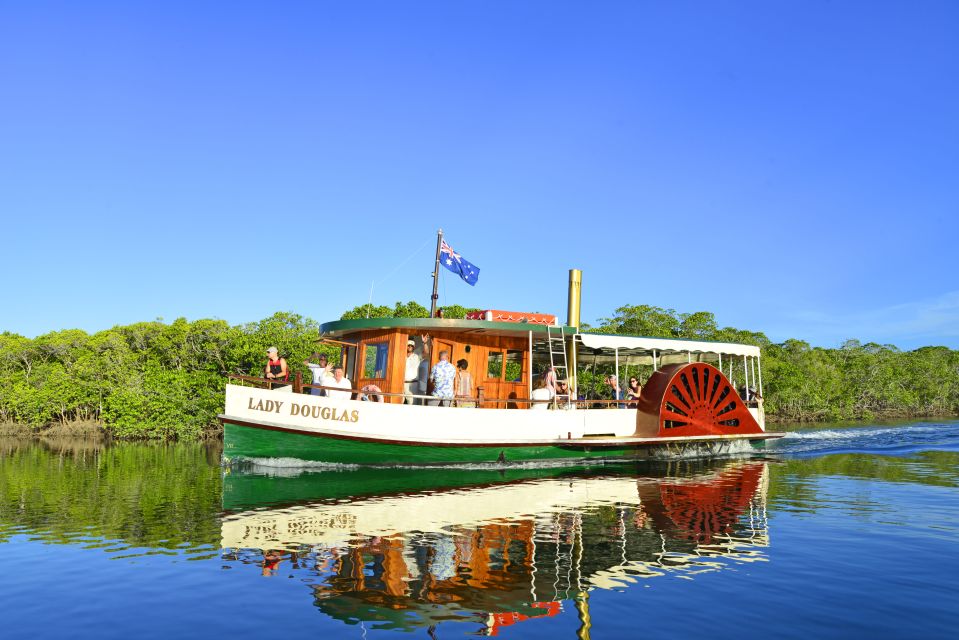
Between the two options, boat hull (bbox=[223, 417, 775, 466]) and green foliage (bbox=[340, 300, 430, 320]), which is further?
green foliage (bbox=[340, 300, 430, 320])

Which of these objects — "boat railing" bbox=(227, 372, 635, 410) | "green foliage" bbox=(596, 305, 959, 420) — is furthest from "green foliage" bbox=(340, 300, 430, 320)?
"boat railing" bbox=(227, 372, 635, 410)

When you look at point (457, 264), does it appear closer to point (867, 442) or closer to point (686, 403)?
point (686, 403)

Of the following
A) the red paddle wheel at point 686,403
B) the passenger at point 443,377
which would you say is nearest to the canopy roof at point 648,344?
the red paddle wheel at point 686,403

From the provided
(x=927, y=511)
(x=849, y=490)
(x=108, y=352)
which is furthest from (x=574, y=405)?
(x=108, y=352)

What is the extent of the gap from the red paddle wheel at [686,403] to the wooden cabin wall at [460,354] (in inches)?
135

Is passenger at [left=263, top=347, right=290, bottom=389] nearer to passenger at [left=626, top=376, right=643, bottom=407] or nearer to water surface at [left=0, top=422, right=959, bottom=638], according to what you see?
water surface at [left=0, top=422, right=959, bottom=638]

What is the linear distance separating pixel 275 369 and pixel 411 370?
317 centimetres

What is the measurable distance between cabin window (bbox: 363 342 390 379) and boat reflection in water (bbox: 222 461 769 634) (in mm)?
2574

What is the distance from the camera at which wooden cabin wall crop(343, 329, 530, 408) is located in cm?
1510

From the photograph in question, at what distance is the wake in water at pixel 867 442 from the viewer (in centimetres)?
2194

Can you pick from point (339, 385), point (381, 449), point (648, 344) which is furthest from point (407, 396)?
point (648, 344)

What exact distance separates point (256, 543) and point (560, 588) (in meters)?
3.86

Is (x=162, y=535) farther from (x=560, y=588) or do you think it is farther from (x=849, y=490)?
(x=849, y=490)

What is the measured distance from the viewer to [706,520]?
9484mm
